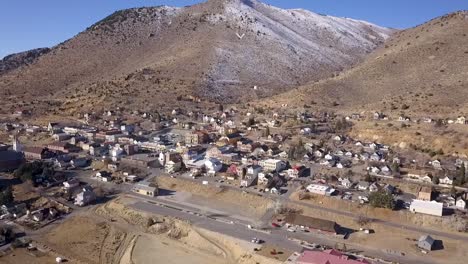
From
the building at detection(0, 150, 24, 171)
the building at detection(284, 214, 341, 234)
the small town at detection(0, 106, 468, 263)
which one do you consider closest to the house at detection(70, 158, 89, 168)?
the small town at detection(0, 106, 468, 263)

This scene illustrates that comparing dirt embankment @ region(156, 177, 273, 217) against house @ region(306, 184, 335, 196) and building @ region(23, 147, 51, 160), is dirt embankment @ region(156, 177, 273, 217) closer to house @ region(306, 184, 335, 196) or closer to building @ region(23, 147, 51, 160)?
house @ region(306, 184, 335, 196)

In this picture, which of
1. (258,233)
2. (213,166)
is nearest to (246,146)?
(213,166)

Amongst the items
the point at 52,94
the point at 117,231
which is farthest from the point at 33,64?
the point at 117,231

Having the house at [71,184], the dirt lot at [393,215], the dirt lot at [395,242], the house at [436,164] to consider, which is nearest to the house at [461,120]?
the house at [436,164]

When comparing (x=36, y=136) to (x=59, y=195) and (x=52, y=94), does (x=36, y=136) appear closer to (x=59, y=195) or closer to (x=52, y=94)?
(x=59, y=195)

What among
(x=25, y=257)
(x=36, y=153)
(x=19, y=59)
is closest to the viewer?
(x=25, y=257)

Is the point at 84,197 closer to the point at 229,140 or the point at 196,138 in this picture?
the point at 196,138
